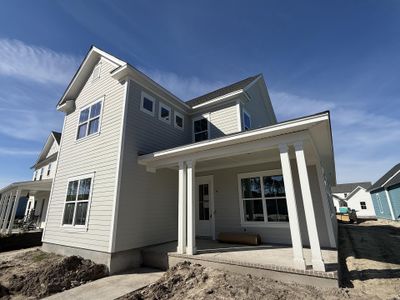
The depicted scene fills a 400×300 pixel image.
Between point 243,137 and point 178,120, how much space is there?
4.95m

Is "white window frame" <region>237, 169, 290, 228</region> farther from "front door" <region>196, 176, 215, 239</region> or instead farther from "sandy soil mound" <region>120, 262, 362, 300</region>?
"sandy soil mound" <region>120, 262, 362, 300</region>

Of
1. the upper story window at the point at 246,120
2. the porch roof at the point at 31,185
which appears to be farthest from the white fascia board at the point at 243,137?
the porch roof at the point at 31,185

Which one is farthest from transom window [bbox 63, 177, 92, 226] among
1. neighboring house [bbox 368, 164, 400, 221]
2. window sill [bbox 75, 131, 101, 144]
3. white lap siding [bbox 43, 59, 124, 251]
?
neighboring house [bbox 368, 164, 400, 221]

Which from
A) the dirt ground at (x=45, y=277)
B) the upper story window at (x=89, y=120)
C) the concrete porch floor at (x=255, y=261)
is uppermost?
the upper story window at (x=89, y=120)

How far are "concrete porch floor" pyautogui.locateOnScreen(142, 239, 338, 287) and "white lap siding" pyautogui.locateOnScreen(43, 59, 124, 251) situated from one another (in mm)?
1678

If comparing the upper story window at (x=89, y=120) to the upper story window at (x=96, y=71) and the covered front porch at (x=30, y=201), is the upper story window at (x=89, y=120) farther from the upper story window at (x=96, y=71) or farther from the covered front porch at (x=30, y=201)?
the covered front porch at (x=30, y=201)

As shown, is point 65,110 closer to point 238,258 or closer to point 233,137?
point 233,137

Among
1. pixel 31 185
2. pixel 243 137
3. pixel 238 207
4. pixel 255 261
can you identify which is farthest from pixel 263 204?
pixel 31 185

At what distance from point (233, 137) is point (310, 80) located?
5.88m

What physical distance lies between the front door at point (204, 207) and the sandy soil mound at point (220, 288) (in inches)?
136

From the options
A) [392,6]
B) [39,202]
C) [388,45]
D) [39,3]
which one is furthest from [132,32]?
[39,202]

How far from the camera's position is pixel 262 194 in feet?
24.2

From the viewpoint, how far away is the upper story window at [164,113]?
8.53 m

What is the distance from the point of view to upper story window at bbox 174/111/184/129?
9.34 m
